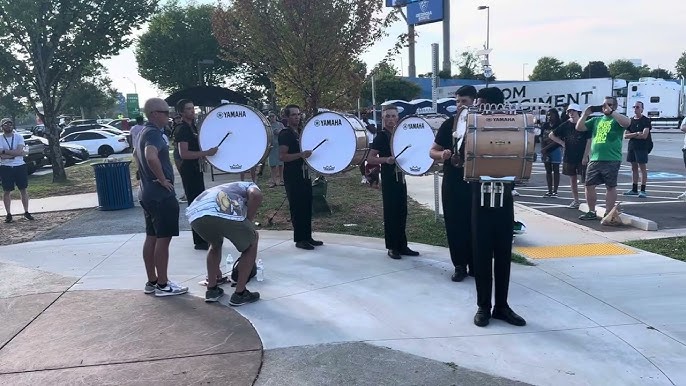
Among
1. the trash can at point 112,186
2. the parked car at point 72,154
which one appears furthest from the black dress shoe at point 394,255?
the parked car at point 72,154

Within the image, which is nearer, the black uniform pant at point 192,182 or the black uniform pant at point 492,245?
the black uniform pant at point 492,245

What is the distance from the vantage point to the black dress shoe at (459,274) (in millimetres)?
5828

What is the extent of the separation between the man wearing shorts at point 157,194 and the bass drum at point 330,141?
2.04 metres

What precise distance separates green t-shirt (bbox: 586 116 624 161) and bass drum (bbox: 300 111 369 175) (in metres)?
3.92

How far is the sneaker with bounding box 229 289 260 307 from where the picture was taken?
510 cm

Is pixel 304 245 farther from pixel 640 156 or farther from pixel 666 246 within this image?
pixel 640 156

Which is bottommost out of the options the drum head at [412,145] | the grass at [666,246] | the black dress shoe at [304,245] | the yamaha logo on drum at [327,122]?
the grass at [666,246]

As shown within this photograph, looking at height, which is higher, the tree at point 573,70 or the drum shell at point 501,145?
the tree at point 573,70

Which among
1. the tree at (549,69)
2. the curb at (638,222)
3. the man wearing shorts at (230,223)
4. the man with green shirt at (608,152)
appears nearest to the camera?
the man wearing shorts at (230,223)

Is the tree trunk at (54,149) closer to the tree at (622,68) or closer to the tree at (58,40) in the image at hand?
the tree at (58,40)

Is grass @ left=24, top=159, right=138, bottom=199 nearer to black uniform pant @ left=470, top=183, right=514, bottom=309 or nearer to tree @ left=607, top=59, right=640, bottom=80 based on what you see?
black uniform pant @ left=470, top=183, right=514, bottom=309

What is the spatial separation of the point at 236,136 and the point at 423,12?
17542 mm

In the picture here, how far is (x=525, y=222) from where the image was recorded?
8805 mm

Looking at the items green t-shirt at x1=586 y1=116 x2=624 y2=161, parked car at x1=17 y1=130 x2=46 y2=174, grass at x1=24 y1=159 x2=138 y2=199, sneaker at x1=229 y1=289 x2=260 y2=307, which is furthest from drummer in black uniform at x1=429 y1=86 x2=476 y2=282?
parked car at x1=17 y1=130 x2=46 y2=174
